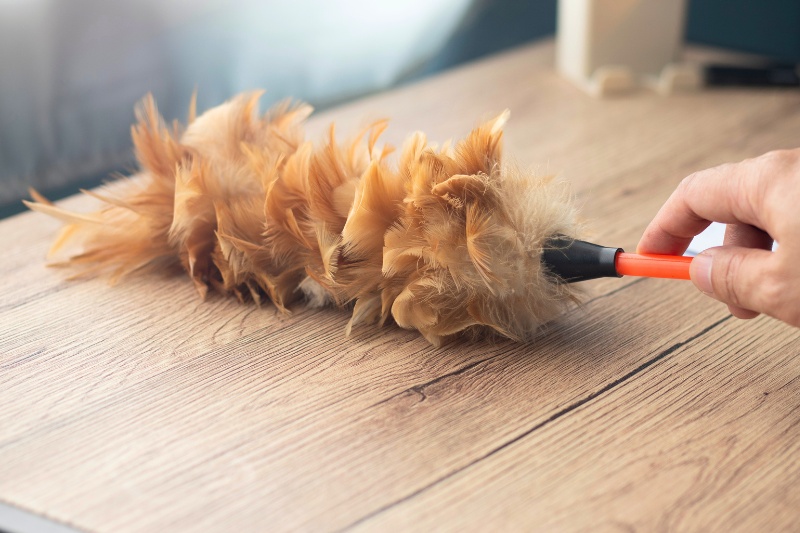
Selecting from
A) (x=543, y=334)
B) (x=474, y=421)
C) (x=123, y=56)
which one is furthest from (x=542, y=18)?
(x=474, y=421)

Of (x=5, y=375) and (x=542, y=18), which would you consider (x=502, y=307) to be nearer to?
(x=5, y=375)

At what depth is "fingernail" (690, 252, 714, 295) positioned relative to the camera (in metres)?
0.54

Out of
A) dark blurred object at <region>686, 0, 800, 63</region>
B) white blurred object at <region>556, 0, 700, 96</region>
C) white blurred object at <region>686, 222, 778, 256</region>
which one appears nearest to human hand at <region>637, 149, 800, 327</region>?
white blurred object at <region>686, 222, 778, 256</region>

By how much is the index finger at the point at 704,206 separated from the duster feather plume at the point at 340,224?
0.07 metres

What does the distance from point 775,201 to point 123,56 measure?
2.77 feet

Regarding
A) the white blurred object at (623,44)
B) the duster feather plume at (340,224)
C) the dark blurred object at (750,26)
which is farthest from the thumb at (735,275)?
the dark blurred object at (750,26)

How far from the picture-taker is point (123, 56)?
1073mm

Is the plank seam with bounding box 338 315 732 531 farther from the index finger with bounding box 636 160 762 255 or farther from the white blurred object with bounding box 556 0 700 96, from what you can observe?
the white blurred object with bounding box 556 0 700 96

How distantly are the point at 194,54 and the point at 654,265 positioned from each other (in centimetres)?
78

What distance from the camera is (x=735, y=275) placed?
523 millimetres

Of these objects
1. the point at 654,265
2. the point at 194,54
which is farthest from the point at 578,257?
the point at 194,54

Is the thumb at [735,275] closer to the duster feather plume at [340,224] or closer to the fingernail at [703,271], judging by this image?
the fingernail at [703,271]

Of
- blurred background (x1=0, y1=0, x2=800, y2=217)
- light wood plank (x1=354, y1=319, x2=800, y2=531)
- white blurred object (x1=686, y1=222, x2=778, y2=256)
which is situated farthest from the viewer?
blurred background (x1=0, y1=0, x2=800, y2=217)

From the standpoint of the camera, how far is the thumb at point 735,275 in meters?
0.51
